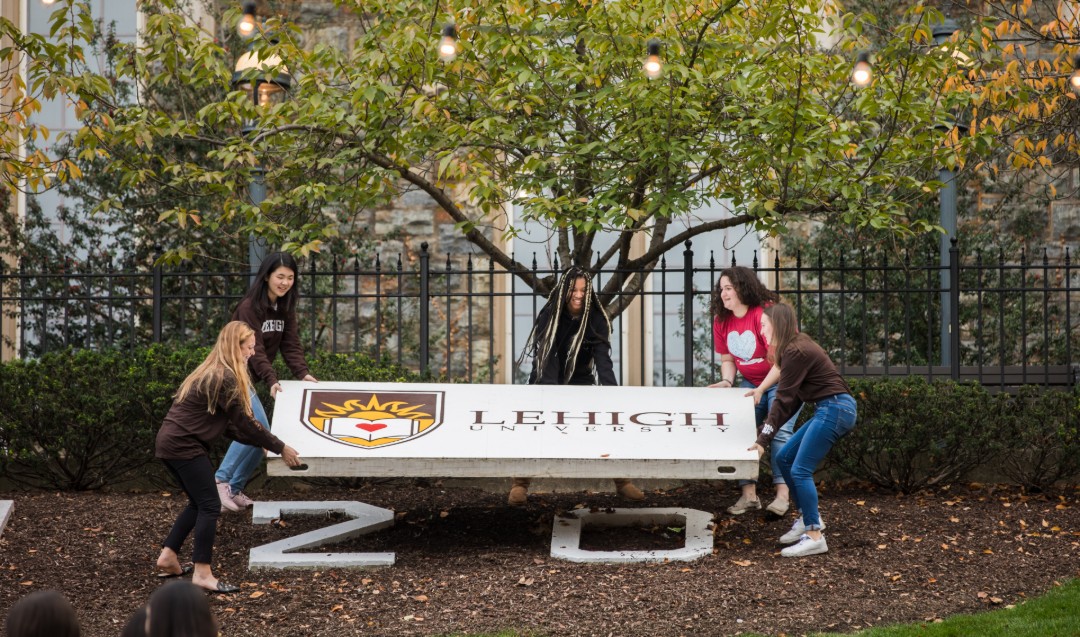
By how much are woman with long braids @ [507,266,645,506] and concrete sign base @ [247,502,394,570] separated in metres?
1.42

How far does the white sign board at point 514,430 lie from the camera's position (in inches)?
259

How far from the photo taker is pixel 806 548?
21.6 ft

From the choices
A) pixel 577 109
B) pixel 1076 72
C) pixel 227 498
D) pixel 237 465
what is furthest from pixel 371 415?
pixel 1076 72

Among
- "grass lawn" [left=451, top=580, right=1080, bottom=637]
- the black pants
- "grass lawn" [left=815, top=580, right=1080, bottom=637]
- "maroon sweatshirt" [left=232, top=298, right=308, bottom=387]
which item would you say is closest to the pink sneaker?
"maroon sweatshirt" [left=232, top=298, right=308, bottom=387]

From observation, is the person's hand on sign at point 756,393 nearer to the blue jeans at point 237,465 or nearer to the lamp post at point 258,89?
the blue jeans at point 237,465

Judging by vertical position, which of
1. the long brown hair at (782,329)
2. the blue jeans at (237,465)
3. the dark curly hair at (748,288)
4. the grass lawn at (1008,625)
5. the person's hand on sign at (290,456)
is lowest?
the grass lawn at (1008,625)

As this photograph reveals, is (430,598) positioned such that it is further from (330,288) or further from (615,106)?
(330,288)

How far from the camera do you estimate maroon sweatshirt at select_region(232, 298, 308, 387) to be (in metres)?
7.24

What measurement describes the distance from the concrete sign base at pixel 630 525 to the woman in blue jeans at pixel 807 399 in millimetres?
572

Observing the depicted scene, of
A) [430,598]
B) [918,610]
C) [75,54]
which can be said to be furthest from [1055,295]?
[75,54]

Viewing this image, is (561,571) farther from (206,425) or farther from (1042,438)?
(1042,438)

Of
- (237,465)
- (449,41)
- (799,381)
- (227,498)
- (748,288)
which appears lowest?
(227,498)

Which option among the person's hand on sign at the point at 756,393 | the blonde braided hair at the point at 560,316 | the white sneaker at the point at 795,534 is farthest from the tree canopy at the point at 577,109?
the white sneaker at the point at 795,534

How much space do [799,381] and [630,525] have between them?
1.67 metres
